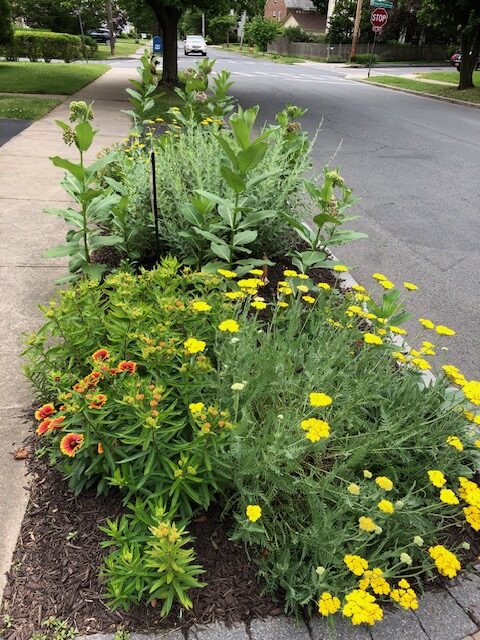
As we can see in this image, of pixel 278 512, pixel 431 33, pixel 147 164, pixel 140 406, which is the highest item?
pixel 431 33

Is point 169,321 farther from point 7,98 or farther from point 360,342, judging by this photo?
point 7,98

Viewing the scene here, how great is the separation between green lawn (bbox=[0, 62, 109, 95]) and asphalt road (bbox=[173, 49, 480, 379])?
5514mm

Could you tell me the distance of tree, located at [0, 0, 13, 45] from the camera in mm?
17109

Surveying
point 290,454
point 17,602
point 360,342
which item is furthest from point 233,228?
point 17,602

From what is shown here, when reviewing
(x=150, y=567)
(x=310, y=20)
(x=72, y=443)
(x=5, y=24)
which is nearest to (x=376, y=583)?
(x=150, y=567)

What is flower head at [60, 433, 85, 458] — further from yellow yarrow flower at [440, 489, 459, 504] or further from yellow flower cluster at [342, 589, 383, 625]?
yellow yarrow flower at [440, 489, 459, 504]

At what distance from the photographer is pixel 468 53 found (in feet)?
69.1

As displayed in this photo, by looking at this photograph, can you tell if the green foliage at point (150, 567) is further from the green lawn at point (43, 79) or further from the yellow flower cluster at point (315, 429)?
the green lawn at point (43, 79)

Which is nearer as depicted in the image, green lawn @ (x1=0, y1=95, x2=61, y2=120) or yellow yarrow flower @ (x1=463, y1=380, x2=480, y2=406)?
yellow yarrow flower @ (x1=463, y1=380, x2=480, y2=406)

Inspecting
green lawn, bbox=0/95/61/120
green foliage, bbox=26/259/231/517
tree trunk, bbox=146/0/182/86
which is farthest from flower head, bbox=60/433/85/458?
tree trunk, bbox=146/0/182/86

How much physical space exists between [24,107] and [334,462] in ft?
38.5

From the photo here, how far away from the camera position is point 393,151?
10406 mm

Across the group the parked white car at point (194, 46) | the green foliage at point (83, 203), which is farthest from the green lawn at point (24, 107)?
the parked white car at point (194, 46)

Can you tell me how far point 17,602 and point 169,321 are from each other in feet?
4.05
